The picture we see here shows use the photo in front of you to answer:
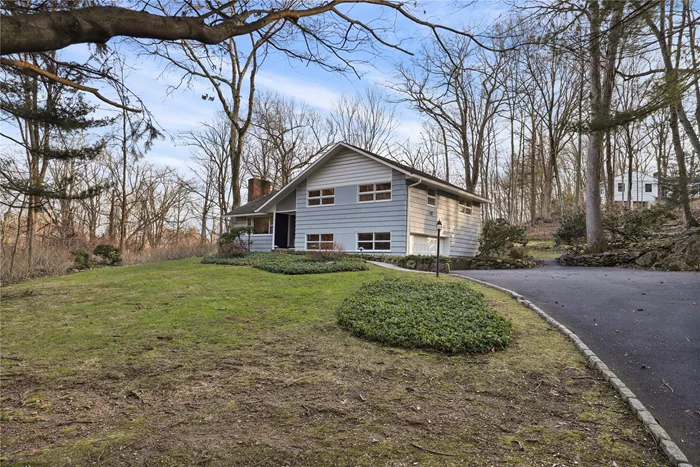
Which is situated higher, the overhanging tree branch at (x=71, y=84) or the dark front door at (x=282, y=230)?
the overhanging tree branch at (x=71, y=84)

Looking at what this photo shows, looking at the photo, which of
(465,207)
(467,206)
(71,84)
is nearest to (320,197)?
(465,207)

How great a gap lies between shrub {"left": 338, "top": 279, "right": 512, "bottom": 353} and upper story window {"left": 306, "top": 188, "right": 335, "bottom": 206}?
11.4 meters

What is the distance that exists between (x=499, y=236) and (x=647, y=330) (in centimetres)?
1358

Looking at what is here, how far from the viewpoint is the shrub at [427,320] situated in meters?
5.09

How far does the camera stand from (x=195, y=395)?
12.0 feet

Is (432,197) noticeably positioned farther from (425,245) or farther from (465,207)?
(465,207)

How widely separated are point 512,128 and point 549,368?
32.1 m

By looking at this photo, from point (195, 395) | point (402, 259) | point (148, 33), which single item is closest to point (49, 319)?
point (195, 395)

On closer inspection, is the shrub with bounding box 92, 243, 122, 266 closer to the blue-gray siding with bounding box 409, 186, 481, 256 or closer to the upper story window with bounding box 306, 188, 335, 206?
the upper story window with bounding box 306, 188, 335, 206

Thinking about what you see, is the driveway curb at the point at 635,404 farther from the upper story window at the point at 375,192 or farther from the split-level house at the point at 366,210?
the upper story window at the point at 375,192

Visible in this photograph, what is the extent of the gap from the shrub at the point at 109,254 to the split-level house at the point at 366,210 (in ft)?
22.2

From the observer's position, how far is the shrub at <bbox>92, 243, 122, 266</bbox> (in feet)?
61.9

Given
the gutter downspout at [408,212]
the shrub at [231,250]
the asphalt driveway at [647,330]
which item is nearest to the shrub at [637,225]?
the asphalt driveway at [647,330]

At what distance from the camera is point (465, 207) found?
21375 millimetres
